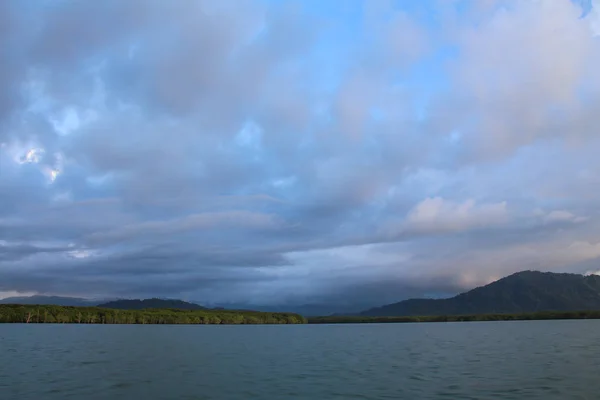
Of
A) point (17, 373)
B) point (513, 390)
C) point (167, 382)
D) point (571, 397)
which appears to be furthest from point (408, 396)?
point (17, 373)

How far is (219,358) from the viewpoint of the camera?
7281 centimetres

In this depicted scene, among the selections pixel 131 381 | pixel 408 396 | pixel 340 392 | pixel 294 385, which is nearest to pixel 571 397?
pixel 408 396

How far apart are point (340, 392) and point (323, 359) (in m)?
30.6

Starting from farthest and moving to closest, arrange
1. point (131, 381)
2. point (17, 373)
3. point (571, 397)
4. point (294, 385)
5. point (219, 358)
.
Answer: point (219, 358) < point (17, 373) < point (131, 381) < point (294, 385) < point (571, 397)

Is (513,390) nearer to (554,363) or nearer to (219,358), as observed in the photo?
(554,363)

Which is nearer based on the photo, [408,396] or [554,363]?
[408,396]

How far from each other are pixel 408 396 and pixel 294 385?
439 inches

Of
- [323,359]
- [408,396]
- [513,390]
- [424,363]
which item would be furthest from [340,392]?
[323,359]

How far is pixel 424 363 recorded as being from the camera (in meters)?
62.1

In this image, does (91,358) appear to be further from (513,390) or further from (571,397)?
(571,397)

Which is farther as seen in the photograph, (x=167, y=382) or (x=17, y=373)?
(x=17, y=373)

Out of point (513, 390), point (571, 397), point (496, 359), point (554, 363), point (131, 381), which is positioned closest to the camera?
point (571, 397)

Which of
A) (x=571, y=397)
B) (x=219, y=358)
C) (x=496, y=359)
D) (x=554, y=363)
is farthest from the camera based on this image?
(x=219, y=358)

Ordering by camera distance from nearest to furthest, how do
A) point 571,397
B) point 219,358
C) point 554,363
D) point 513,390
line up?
point 571,397, point 513,390, point 554,363, point 219,358
